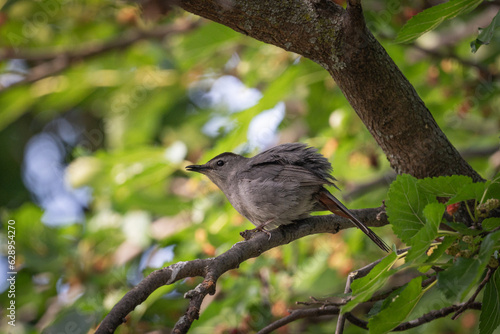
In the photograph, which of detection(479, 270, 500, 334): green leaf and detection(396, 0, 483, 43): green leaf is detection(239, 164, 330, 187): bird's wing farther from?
detection(479, 270, 500, 334): green leaf

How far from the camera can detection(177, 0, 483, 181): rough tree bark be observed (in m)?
2.39

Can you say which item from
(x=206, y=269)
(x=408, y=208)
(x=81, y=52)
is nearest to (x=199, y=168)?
(x=206, y=269)

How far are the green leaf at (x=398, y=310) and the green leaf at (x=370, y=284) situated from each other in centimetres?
12

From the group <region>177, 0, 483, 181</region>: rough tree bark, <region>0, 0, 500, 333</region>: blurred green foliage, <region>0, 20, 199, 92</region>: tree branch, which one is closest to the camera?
<region>177, 0, 483, 181</region>: rough tree bark

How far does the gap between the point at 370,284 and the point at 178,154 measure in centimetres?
282

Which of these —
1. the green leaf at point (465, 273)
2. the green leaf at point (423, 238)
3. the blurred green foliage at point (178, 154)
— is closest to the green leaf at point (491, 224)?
the green leaf at point (465, 273)

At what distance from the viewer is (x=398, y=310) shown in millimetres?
2078

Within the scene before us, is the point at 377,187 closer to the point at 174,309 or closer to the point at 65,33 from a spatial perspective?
the point at 174,309

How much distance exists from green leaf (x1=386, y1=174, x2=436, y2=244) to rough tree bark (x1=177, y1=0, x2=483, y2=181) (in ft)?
1.77

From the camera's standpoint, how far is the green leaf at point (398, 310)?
6.79ft

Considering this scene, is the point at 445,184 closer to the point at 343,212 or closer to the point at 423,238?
the point at 423,238

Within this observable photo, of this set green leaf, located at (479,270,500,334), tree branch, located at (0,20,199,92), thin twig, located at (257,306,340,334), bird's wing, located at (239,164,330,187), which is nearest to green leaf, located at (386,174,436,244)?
green leaf, located at (479,270,500,334)

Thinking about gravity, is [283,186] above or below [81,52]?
below

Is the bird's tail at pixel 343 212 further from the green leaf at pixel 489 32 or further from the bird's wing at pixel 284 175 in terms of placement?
the green leaf at pixel 489 32
